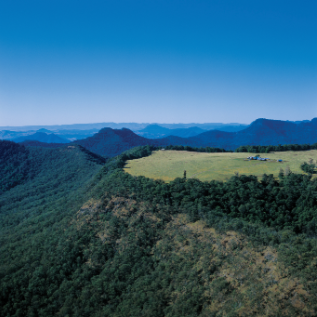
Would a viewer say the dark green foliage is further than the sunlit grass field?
No

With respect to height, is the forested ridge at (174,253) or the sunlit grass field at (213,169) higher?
the sunlit grass field at (213,169)

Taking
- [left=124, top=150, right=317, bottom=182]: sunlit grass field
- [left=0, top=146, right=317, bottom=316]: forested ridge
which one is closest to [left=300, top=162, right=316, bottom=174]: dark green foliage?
[left=124, top=150, right=317, bottom=182]: sunlit grass field

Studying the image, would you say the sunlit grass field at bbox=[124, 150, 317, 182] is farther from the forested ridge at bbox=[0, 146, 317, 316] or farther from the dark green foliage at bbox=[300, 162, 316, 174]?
the forested ridge at bbox=[0, 146, 317, 316]

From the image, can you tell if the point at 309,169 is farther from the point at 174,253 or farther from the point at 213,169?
the point at 174,253

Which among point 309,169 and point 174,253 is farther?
point 309,169

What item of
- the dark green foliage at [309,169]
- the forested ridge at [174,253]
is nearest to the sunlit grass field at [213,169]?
the dark green foliage at [309,169]

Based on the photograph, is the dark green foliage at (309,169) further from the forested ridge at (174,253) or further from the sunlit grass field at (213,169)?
the forested ridge at (174,253)

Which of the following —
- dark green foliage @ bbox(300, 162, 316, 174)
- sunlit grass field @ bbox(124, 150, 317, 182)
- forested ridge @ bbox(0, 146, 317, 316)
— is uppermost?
dark green foliage @ bbox(300, 162, 316, 174)

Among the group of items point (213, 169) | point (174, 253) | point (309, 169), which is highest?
point (309, 169)

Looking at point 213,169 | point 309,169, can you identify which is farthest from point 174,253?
point 309,169

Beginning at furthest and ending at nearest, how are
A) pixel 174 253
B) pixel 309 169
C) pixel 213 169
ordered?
pixel 213 169
pixel 309 169
pixel 174 253
